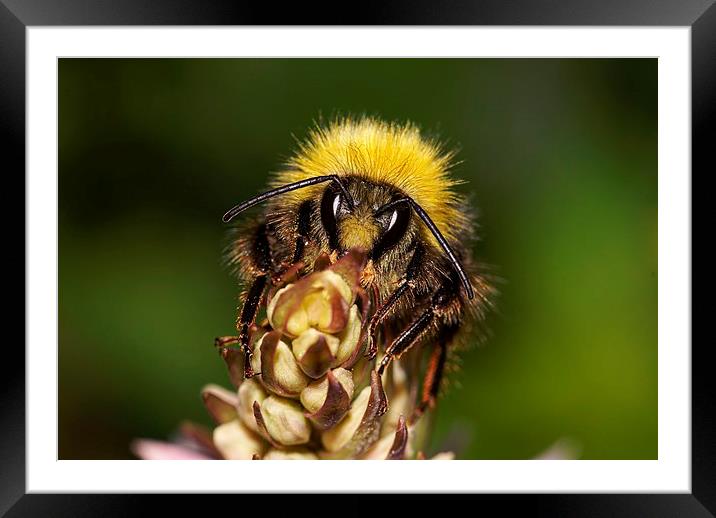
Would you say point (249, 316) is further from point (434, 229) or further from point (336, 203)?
point (434, 229)

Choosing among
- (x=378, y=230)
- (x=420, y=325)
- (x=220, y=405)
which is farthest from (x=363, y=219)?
(x=220, y=405)

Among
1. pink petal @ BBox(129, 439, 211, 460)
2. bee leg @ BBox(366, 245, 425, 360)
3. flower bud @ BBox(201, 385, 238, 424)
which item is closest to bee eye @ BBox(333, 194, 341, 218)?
bee leg @ BBox(366, 245, 425, 360)

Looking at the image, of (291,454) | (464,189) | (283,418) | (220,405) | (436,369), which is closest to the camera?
(283,418)

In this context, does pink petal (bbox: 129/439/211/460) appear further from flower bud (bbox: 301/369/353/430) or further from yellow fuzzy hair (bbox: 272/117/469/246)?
yellow fuzzy hair (bbox: 272/117/469/246)
